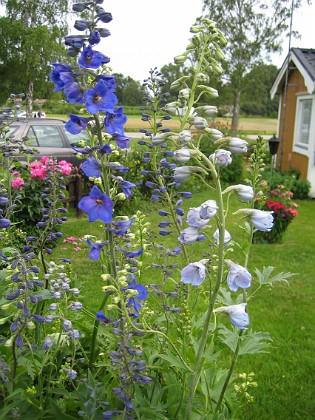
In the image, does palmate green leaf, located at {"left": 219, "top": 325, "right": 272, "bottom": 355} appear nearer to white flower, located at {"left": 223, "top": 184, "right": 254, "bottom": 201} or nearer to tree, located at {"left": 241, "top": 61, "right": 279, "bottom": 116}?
white flower, located at {"left": 223, "top": 184, "right": 254, "bottom": 201}

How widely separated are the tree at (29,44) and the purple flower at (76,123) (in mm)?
18546

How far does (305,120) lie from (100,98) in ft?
42.8

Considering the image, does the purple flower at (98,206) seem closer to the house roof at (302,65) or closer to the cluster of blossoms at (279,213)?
the cluster of blossoms at (279,213)

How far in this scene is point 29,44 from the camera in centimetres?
2089

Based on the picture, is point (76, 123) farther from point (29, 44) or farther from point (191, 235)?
point (29, 44)

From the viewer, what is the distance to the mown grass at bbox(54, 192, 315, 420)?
3.83 metres

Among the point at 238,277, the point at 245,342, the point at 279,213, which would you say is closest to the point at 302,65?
the point at 279,213

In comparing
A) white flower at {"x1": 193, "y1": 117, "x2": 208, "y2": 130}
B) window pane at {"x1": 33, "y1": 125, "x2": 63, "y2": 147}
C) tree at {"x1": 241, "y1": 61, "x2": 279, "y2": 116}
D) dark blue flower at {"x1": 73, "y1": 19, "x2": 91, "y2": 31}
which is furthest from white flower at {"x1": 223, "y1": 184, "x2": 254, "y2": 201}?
tree at {"x1": 241, "y1": 61, "x2": 279, "y2": 116}

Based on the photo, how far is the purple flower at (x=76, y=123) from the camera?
1.71 m

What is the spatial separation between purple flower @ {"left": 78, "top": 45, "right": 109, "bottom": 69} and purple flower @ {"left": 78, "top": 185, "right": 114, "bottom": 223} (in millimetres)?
401

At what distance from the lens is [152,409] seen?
2053 millimetres

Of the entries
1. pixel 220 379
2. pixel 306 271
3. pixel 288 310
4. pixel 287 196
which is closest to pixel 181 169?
pixel 220 379

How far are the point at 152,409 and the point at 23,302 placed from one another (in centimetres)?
69

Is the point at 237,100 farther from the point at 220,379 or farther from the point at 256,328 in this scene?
the point at 220,379
